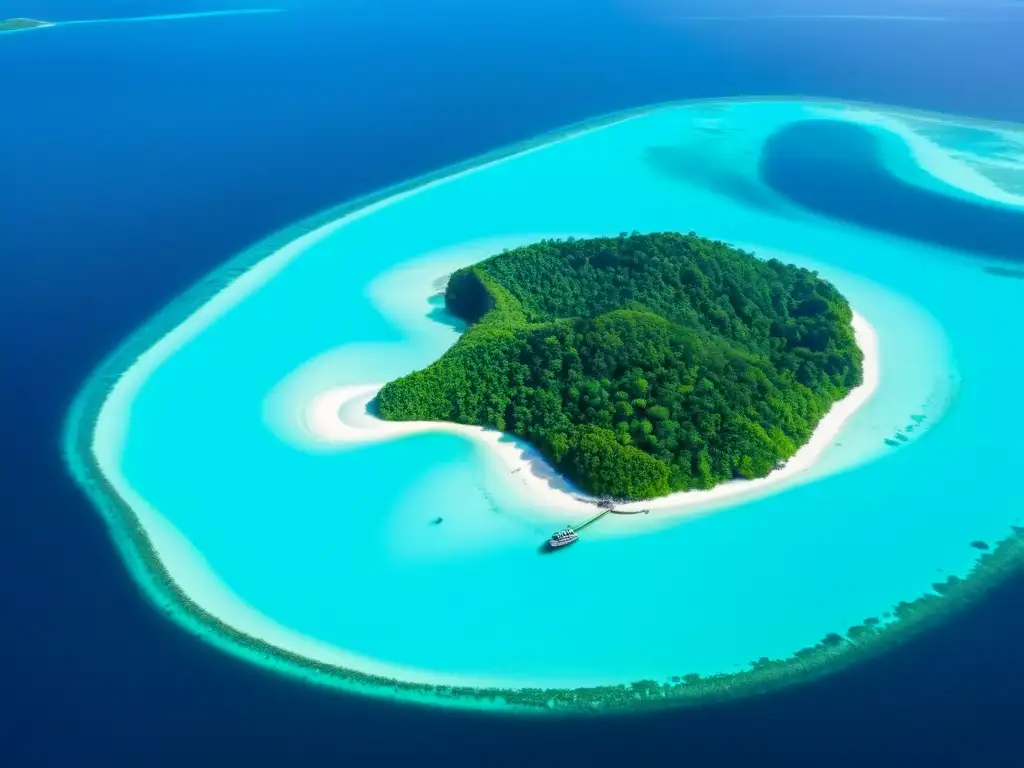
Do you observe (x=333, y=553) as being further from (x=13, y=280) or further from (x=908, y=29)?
(x=908, y=29)

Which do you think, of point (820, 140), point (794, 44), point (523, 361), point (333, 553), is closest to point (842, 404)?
point (523, 361)

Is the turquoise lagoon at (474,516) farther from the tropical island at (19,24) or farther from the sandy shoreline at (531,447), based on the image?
the tropical island at (19,24)

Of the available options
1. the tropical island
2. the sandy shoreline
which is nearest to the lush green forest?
the sandy shoreline

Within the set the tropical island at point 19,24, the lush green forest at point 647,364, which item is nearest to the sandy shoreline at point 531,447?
the lush green forest at point 647,364

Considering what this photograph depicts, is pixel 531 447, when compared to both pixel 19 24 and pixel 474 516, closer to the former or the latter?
pixel 474 516

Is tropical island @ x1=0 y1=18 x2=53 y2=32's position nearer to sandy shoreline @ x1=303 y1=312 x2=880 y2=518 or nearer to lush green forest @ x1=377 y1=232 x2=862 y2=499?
lush green forest @ x1=377 y1=232 x2=862 y2=499
